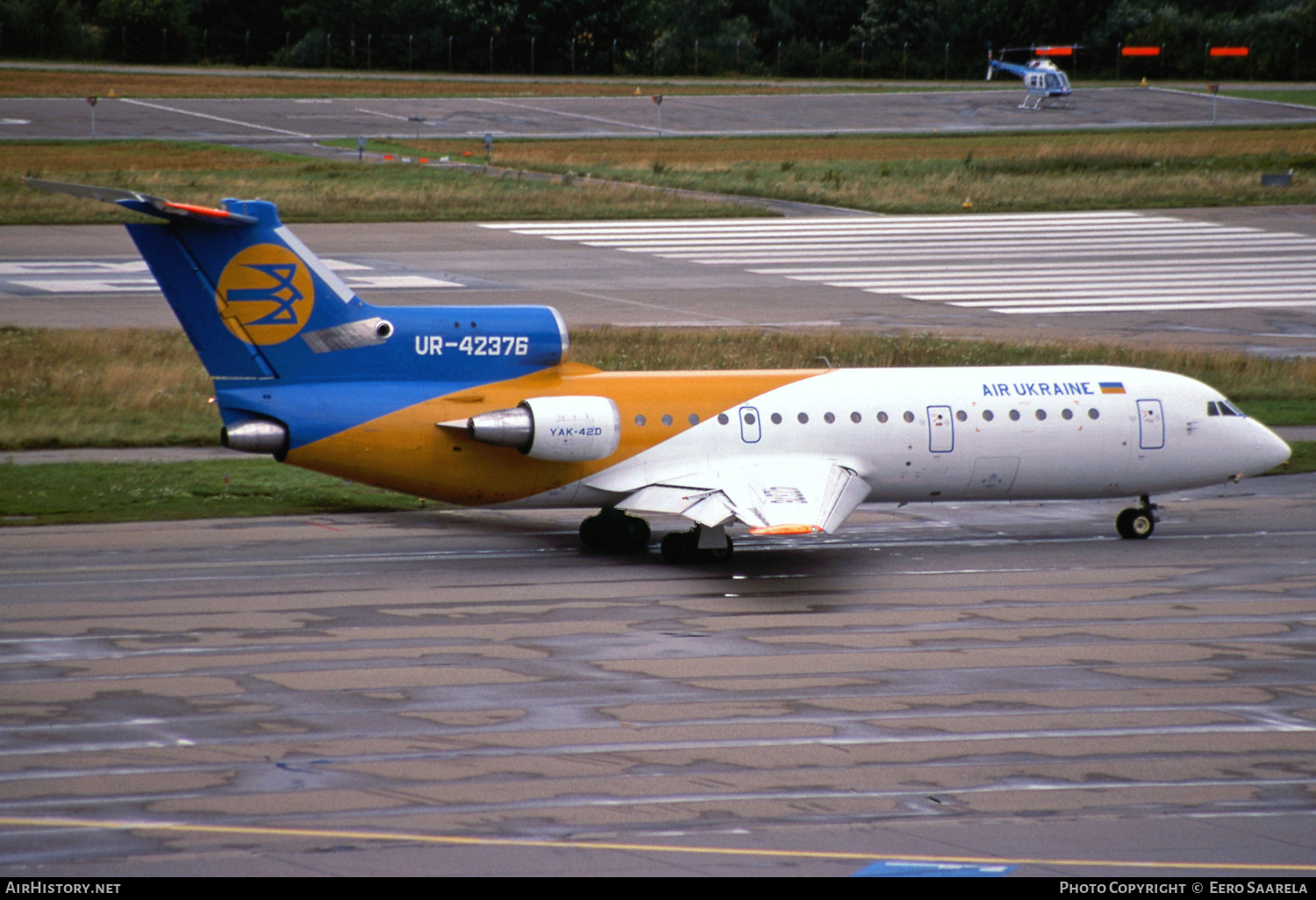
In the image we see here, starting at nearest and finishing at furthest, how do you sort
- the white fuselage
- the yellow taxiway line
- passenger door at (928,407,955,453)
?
the yellow taxiway line → the white fuselage → passenger door at (928,407,955,453)

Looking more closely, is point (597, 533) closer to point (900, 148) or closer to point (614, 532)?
point (614, 532)

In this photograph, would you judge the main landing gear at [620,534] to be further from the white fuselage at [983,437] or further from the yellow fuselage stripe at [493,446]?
the yellow fuselage stripe at [493,446]

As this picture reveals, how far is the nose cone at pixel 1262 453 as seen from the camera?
2720 cm

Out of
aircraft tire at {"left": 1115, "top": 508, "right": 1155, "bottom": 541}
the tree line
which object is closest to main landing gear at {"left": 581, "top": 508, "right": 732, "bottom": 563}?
aircraft tire at {"left": 1115, "top": 508, "right": 1155, "bottom": 541}

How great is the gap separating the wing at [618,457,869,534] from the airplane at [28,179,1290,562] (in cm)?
4

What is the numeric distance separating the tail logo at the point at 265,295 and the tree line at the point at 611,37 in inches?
3732

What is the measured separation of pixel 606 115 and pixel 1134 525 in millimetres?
70906

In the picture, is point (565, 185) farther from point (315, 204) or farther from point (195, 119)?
point (195, 119)

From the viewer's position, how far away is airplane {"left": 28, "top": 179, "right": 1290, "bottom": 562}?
22953 mm

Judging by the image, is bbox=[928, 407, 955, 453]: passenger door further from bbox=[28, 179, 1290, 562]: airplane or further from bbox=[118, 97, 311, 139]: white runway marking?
bbox=[118, 97, 311, 139]: white runway marking

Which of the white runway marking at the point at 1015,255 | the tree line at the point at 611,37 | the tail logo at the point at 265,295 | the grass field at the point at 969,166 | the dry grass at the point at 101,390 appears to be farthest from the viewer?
the tree line at the point at 611,37

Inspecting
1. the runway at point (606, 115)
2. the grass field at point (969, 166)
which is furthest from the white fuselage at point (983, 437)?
the runway at point (606, 115)

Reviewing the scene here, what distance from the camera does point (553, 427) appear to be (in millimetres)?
23516

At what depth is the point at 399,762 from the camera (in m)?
15.0
